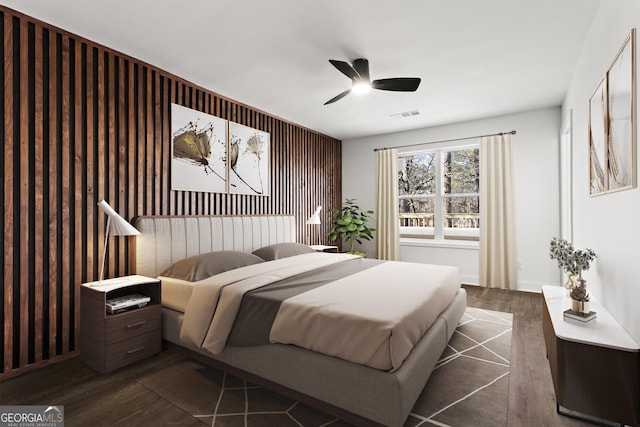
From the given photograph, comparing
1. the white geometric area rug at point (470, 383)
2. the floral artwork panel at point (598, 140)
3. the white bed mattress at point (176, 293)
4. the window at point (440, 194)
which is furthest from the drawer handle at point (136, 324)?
the window at point (440, 194)

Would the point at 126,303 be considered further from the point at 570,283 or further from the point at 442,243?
the point at 442,243

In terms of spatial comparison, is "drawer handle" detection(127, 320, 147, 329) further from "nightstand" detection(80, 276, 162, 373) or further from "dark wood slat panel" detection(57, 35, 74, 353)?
"dark wood slat panel" detection(57, 35, 74, 353)

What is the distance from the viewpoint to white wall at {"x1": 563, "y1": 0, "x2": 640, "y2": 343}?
5.36ft

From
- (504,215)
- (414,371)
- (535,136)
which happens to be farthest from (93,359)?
(535,136)

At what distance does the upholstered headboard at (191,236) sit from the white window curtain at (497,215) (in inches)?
129

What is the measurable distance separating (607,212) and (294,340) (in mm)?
2222

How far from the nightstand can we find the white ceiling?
2.04 m

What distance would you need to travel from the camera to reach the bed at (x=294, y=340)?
1.66 m

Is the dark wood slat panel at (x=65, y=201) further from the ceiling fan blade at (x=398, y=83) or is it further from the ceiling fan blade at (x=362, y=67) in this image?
the ceiling fan blade at (x=398, y=83)

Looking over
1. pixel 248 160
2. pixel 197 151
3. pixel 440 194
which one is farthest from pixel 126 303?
pixel 440 194

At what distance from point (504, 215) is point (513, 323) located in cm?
194

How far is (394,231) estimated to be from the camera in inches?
226

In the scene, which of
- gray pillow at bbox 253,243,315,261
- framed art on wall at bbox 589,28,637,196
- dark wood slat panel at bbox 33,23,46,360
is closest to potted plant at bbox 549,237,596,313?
framed art on wall at bbox 589,28,637,196

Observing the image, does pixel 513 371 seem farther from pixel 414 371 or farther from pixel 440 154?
pixel 440 154
